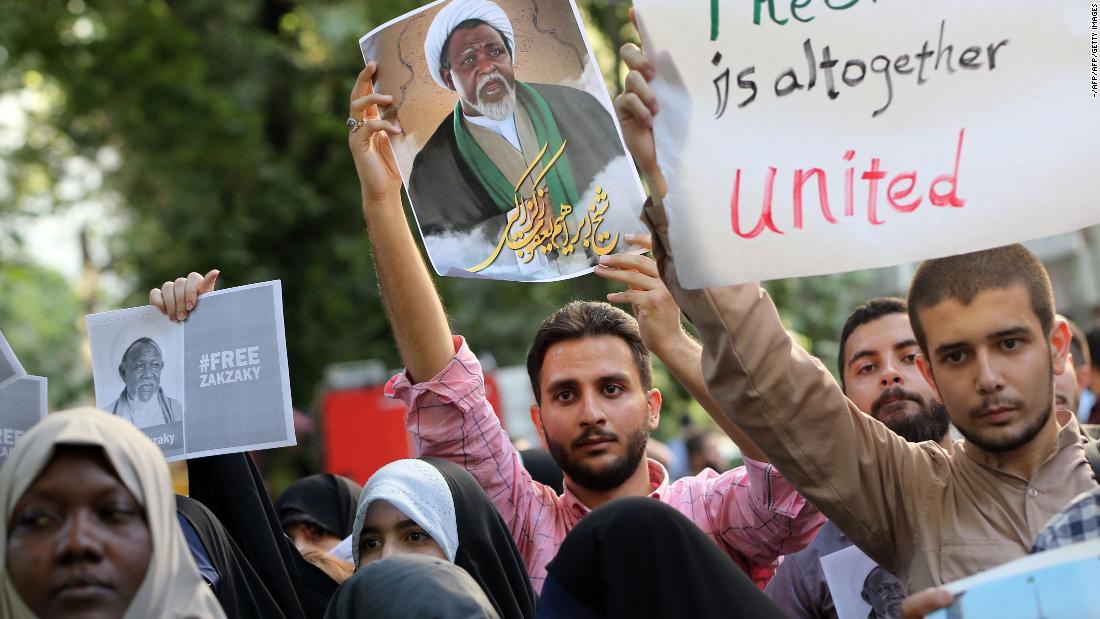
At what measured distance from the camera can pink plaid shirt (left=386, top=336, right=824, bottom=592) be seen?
3742 millimetres

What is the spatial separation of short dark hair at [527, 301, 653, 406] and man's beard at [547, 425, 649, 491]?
0.66 ft

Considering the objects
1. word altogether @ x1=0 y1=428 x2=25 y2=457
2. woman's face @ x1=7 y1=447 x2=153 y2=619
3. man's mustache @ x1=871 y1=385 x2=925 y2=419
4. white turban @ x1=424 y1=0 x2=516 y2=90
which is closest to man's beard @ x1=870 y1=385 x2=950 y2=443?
man's mustache @ x1=871 y1=385 x2=925 y2=419

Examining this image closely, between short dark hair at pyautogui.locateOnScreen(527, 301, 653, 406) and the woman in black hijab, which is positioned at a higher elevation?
short dark hair at pyautogui.locateOnScreen(527, 301, 653, 406)

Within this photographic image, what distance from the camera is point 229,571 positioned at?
10.8ft

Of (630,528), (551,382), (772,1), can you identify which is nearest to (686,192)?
(772,1)

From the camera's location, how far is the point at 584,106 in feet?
12.3

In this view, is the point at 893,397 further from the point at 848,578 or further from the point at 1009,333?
the point at 1009,333

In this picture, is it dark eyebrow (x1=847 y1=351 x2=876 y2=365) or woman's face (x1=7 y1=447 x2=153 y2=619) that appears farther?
dark eyebrow (x1=847 y1=351 x2=876 y2=365)

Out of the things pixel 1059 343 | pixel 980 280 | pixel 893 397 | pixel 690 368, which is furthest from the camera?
pixel 893 397

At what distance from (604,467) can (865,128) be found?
4.21 feet

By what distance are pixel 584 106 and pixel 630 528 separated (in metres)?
1.47

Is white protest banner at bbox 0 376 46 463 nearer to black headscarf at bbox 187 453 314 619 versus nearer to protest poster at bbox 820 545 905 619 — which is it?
black headscarf at bbox 187 453 314 619

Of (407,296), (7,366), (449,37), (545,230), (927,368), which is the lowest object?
(927,368)

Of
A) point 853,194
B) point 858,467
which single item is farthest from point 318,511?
point 853,194
